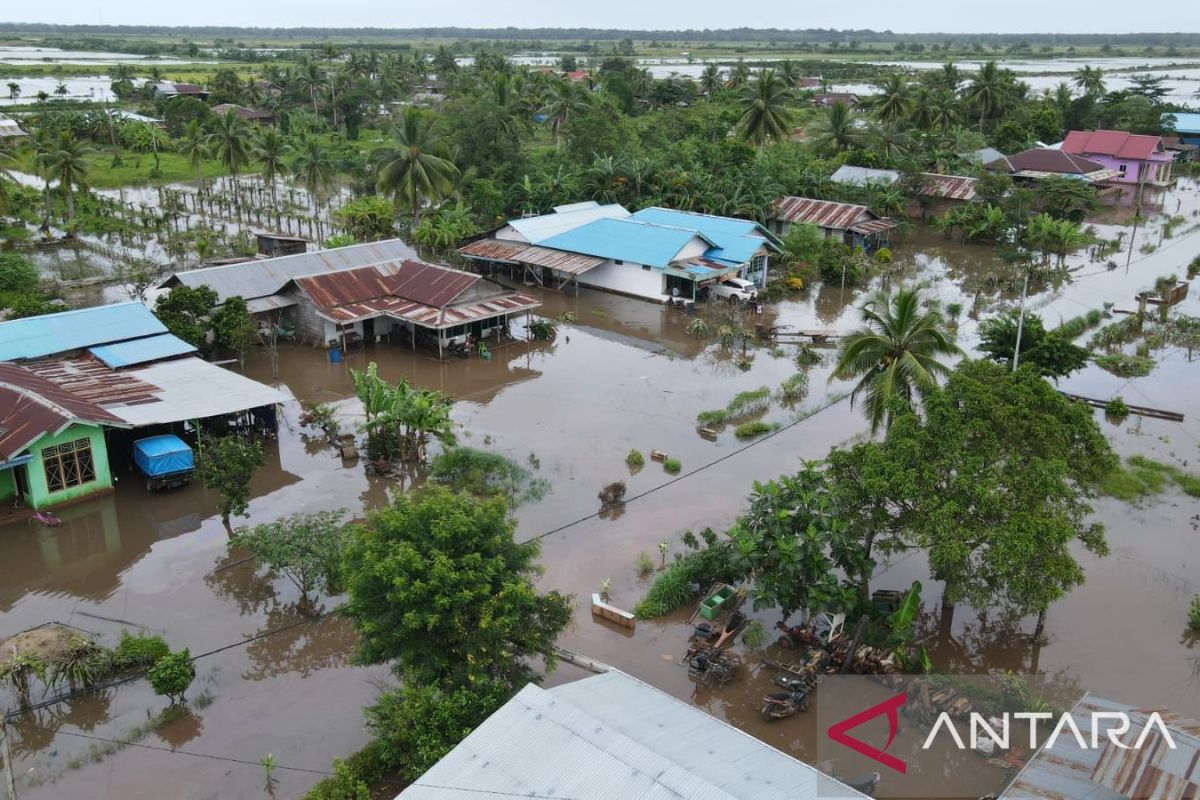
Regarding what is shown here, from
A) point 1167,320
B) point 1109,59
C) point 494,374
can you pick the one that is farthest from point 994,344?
point 1109,59

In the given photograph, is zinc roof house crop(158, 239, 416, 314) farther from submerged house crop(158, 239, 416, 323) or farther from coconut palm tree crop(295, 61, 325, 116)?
coconut palm tree crop(295, 61, 325, 116)

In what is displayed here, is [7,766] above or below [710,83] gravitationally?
below

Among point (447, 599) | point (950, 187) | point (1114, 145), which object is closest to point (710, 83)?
point (1114, 145)

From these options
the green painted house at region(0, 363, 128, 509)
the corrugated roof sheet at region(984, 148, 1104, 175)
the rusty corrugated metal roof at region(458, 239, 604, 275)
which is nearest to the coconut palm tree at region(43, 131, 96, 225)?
the rusty corrugated metal roof at region(458, 239, 604, 275)

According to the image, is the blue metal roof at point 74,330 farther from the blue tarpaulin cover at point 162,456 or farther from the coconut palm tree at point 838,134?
the coconut palm tree at point 838,134

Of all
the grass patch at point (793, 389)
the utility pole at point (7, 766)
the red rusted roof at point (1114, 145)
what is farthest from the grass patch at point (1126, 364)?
the red rusted roof at point (1114, 145)

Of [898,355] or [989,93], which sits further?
[989,93]

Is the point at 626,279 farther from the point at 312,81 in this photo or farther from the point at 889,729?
the point at 312,81
